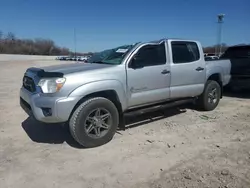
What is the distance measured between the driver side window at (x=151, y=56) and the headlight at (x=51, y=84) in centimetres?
153

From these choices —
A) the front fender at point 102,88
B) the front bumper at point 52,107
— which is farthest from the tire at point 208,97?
the front bumper at point 52,107

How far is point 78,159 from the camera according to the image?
4164mm

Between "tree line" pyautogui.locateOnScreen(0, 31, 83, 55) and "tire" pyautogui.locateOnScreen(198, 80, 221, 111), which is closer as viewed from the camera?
"tire" pyautogui.locateOnScreen(198, 80, 221, 111)

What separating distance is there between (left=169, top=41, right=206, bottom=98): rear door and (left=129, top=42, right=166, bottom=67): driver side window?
0.26 metres

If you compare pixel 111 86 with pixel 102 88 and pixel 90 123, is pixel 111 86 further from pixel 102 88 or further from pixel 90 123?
pixel 90 123

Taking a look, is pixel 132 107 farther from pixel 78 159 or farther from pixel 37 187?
pixel 37 187

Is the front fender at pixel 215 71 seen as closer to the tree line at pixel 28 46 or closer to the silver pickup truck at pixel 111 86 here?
the silver pickup truck at pixel 111 86

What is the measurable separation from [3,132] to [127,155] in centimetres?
276

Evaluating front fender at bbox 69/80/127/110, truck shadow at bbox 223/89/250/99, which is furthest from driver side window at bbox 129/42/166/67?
truck shadow at bbox 223/89/250/99

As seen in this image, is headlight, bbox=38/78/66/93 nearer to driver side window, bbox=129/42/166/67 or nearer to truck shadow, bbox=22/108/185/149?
truck shadow, bbox=22/108/185/149

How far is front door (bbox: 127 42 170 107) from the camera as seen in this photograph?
5113 millimetres

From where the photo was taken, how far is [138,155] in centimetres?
428

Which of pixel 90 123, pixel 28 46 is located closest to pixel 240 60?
pixel 90 123

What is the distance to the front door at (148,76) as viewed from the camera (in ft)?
16.8
